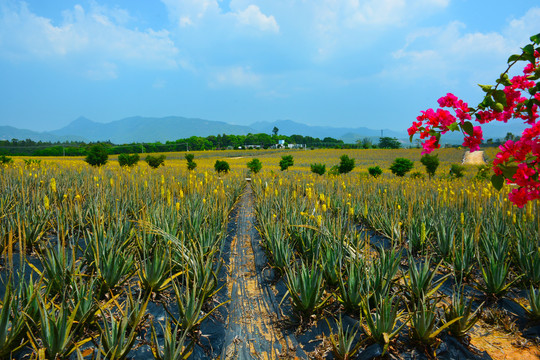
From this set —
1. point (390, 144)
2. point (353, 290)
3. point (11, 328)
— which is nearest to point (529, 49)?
point (353, 290)

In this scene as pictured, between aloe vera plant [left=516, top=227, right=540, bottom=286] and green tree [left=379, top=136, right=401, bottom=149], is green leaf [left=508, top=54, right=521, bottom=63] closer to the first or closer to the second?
aloe vera plant [left=516, top=227, right=540, bottom=286]

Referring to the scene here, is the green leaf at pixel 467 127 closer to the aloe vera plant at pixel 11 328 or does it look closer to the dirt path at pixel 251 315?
the dirt path at pixel 251 315

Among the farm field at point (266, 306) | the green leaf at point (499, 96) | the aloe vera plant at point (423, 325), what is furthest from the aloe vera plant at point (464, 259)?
the green leaf at point (499, 96)

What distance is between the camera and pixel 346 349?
2.27 meters

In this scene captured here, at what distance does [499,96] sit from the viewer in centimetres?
145

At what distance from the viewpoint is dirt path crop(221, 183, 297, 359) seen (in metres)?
2.64

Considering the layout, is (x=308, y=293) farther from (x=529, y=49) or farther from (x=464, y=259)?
(x=529, y=49)

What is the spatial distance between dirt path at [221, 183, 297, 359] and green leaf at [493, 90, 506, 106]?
2.35 meters

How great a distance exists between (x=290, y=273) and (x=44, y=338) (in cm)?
198

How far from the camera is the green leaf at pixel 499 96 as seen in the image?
144cm

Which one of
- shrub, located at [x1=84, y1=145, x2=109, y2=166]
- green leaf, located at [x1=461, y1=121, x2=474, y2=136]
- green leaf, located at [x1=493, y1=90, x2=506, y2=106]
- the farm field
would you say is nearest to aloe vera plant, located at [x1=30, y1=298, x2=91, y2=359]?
the farm field

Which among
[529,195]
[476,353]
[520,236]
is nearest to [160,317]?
[476,353]

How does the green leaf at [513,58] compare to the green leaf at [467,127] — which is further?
the green leaf at [467,127]

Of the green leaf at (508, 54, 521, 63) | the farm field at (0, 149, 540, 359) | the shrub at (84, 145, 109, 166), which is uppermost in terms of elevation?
the green leaf at (508, 54, 521, 63)
